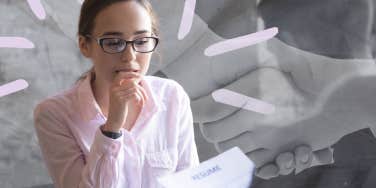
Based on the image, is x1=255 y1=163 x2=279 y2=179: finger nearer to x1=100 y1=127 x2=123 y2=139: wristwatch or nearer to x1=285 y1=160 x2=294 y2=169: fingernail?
x1=285 y1=160 x2=294 y2=169: fingernail

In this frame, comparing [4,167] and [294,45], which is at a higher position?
[294,45]

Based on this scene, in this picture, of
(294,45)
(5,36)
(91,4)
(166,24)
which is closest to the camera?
(91,4)

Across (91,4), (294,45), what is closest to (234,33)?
(294,45)

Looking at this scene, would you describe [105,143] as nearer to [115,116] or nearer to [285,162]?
[115,116]

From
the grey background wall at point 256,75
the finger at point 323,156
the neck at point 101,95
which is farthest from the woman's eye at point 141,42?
the finger at point 323,156

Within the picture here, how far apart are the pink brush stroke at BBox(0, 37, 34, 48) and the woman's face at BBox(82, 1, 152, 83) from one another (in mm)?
488

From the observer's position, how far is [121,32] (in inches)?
28.9

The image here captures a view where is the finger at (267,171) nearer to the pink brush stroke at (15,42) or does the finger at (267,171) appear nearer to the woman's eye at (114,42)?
the pink brush stroke at (15,42)

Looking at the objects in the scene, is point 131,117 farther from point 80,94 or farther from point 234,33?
point 234,33

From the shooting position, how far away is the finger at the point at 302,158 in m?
1.46

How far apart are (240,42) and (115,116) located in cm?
72

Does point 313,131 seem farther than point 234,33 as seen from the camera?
Yes

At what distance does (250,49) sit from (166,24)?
24cm

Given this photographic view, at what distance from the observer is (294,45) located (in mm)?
1431
